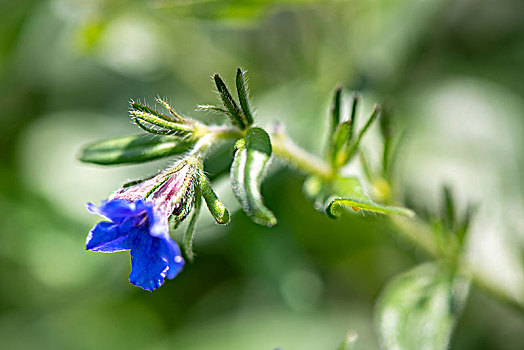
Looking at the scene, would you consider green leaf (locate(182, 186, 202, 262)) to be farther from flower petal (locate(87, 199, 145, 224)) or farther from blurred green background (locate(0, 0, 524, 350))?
blurred green background (locate(0, 0, 524, 350))

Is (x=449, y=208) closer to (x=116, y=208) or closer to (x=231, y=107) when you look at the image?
(x=231, y=107)

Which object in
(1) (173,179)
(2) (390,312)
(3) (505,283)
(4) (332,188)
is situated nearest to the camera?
(1) (173,179)

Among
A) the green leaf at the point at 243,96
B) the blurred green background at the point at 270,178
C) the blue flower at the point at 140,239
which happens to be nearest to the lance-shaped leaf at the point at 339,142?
the green leaf at the point at 243,96

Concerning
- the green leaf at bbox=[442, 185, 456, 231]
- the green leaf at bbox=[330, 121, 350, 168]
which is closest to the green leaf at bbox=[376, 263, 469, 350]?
the green leaf at bbox=[442, 185, 456, 231]

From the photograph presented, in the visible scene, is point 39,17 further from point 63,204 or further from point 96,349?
point 96,349

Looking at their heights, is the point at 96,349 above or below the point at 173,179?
below

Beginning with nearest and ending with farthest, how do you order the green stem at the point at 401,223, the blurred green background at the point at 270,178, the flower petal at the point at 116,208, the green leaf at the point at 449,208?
the flower petal at the point at 116,208
the green stem at the point at 401,223
the green leaf at the point at 449,208
the blurred green background at the point at 270,178

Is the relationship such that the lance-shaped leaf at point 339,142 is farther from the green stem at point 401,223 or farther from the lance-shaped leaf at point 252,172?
the lance-shaped leaf at point 252,172

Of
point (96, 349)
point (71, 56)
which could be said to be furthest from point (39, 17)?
point (96, 349)
